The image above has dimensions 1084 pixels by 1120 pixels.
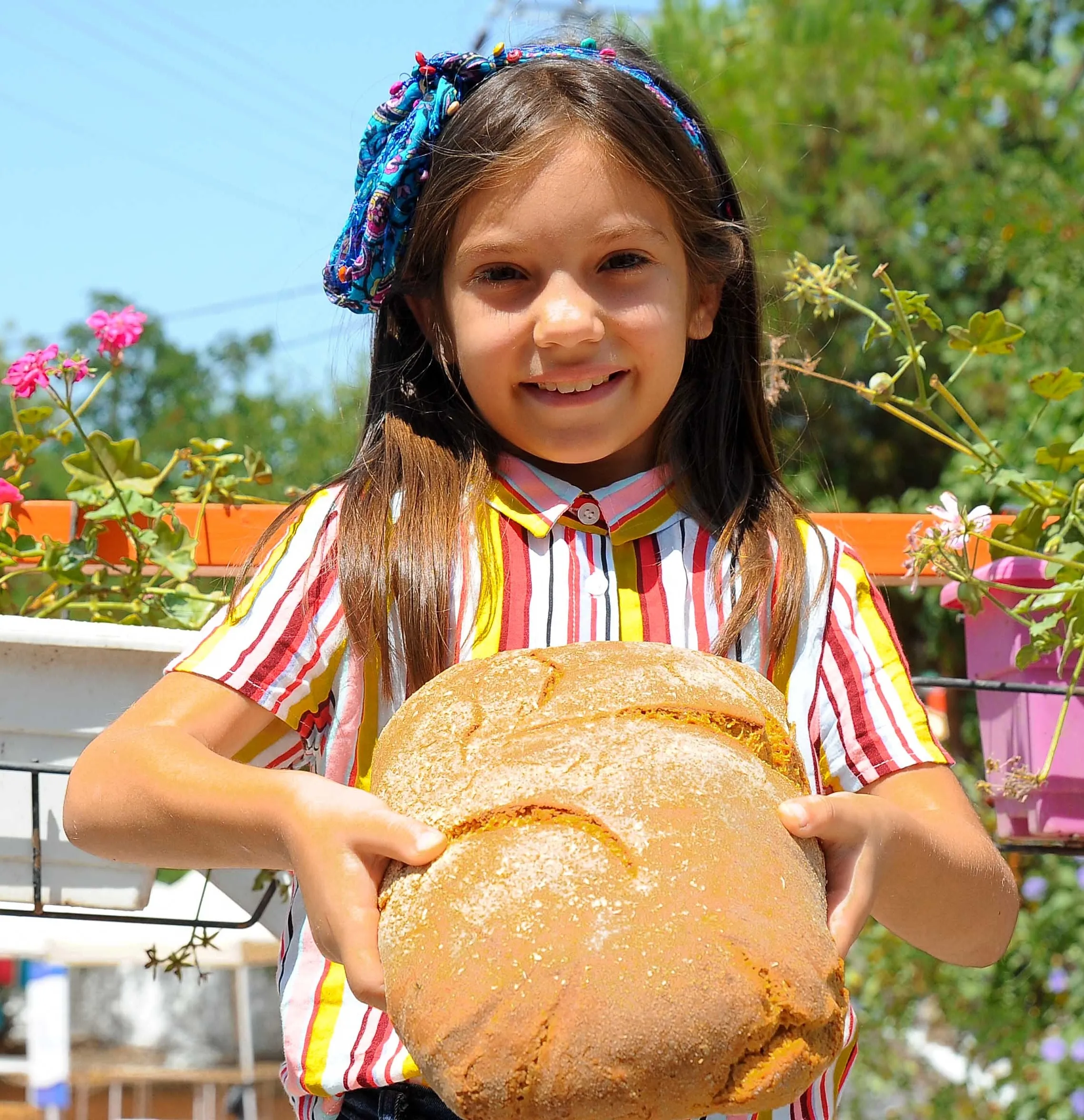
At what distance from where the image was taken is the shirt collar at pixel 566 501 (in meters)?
1.44

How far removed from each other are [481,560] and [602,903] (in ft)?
1.82

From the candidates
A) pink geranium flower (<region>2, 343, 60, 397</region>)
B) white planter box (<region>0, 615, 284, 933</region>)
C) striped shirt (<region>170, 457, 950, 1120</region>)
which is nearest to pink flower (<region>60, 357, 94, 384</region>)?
pink geranium flower (<region>2, 343, 60, 397</region>)

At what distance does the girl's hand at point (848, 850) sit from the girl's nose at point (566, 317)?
521 mm

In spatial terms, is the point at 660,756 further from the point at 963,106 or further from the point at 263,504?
the point at 963,106

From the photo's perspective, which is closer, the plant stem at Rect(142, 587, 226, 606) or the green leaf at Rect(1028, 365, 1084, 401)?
the green leaf at Rect(1028, 365, 1084, 401)

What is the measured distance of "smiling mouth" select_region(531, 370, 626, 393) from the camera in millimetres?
1384

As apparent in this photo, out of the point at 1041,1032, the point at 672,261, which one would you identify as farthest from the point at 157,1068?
the point at 672,261

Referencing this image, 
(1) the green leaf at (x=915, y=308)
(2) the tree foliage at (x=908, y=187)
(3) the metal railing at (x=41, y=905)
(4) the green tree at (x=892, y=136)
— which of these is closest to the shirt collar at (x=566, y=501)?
(1) the green leaf at (x=915, y=308)

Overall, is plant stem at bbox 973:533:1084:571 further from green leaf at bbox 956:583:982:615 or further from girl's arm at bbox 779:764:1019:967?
girl's arm at bbox 779:764:1019:967

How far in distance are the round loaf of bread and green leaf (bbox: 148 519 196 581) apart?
3.45ft

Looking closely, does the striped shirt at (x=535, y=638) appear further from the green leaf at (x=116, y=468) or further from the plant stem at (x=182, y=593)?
the green leaf at (x=116, y=468)

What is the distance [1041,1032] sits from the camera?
4262 millimetres

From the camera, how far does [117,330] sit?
7.47ft

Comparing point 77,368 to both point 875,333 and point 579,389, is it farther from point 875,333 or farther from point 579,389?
point 875,333
